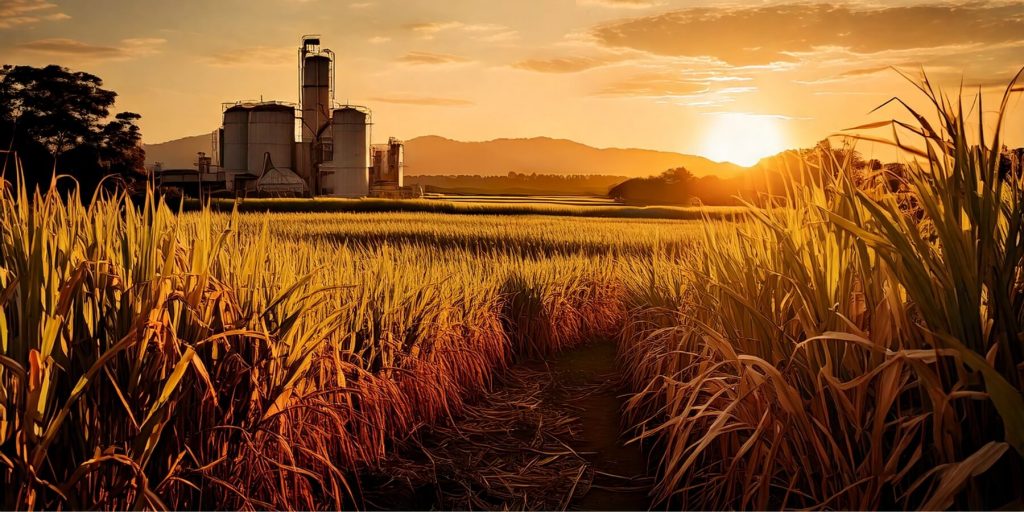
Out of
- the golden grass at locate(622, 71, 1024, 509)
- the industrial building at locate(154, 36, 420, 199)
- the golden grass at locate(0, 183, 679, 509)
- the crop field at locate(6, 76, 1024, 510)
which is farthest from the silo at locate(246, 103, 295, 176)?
the golden grass at locate(622, 71, 1024, 509)

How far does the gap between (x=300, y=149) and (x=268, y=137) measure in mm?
1950

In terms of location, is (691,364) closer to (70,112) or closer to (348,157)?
(70,112)

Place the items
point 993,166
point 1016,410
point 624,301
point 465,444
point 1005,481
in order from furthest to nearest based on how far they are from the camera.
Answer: point 624,301 → point 465,444 → point 993,166 → point 1005,481 → point 1016,410

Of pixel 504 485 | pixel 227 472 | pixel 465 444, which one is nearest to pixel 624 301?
pixel 465 444

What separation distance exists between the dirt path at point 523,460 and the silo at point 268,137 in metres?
42.6

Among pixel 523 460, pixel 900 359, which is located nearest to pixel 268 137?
pixel 523 460

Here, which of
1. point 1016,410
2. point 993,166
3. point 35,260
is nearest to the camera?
point 1016,410

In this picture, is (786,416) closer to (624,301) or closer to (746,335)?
(746,335)

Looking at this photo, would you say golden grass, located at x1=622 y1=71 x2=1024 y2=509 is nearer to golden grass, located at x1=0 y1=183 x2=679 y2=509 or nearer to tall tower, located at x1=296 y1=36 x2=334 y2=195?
golden grass, located at x1=0 y1=183 x2=679 y2=509

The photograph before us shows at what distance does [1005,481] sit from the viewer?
1.98 metres

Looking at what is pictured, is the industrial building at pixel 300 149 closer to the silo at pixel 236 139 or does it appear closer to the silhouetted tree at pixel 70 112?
the silo at pixel 236 139

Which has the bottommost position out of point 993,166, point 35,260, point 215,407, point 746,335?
point 215,407

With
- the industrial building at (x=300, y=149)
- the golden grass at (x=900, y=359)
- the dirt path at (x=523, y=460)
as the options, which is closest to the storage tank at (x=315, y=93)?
the industrial building at (x=300, y=149)

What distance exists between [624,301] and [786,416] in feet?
18.5
